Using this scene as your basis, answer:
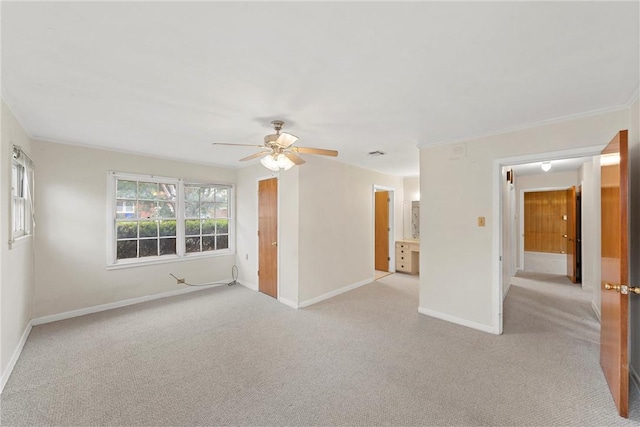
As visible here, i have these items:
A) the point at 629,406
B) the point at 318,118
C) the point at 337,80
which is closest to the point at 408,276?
the point at 629,406

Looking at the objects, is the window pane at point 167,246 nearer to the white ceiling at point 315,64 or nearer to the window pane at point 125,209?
the window pane at point 125,209

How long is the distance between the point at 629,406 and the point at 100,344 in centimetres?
474

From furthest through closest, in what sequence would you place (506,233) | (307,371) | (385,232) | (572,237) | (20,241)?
(385,232) < (572,237) < (506,233) < (20,241) < (307,371)

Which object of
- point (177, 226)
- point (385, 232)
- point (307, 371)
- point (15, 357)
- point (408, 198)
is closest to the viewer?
point (307, 371)

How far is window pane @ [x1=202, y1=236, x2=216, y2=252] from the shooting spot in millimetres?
5031

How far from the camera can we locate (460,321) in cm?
333

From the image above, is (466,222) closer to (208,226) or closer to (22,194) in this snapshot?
(208,226)

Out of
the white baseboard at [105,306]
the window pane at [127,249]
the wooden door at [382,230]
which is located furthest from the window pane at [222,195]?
the wooden door at [382,230]

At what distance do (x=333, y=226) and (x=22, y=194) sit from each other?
154 inches

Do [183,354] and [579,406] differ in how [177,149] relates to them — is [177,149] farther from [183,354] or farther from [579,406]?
[579,406]

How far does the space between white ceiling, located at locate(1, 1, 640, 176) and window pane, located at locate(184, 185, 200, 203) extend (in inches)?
73.9

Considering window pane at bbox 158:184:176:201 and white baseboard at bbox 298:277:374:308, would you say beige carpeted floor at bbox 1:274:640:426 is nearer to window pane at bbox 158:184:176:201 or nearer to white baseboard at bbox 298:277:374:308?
white baseboard at bbox 298:277:374:308

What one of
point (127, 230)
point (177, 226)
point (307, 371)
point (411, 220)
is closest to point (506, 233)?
point (411, 220)

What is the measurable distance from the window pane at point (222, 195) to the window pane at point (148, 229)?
1160mm
